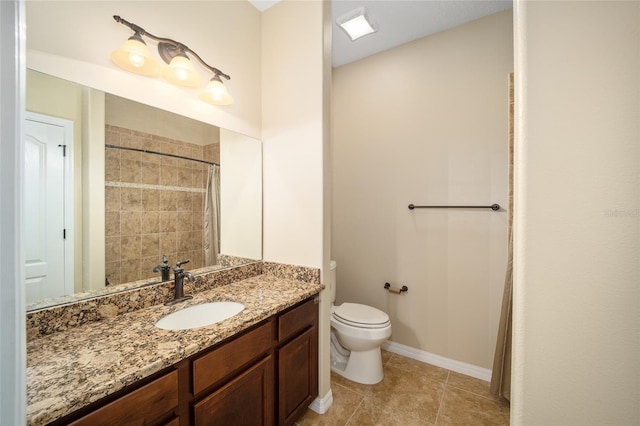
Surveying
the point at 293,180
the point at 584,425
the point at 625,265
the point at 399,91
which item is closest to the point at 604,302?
the point at 625,265

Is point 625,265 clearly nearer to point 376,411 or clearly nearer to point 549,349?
point 549,349

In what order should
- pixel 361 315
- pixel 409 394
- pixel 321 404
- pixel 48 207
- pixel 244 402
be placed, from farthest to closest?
pixel 361 315 → pixel 409 394 → pixel 321 404 → pixel 244 402 → pixel 48 207

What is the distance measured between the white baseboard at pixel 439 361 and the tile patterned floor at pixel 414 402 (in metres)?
0.04

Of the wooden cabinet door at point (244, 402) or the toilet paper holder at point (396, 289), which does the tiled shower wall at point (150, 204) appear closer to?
the wooden cabinet door at point (244, 402)

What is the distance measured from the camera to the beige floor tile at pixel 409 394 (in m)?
1.59

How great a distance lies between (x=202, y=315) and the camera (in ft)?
4.05

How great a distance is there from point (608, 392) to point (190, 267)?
1.64 metres

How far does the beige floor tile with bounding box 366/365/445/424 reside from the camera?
159cm

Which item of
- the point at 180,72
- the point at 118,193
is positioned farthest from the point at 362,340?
the point at 180,72

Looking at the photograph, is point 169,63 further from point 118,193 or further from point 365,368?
point 365,368

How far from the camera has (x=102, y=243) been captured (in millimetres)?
1128

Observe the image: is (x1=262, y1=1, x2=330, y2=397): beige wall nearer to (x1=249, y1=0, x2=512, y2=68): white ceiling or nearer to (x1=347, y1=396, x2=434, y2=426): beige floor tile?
(x1=347, y1=396, x2=434, y2=426): beige floor tile

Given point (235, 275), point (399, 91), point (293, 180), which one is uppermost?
point (399, 91)

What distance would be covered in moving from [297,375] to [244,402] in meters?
0.38
